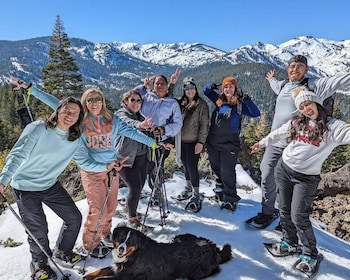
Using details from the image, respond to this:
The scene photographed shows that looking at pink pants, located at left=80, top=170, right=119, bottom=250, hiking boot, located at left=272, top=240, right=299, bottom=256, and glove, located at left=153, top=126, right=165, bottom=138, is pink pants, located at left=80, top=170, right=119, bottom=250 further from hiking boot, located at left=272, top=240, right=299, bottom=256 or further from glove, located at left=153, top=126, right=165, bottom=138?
hiking boot, located at left=272, top=240, right=299, bottom=256

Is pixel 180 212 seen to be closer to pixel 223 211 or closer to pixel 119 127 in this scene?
pixel 223 211

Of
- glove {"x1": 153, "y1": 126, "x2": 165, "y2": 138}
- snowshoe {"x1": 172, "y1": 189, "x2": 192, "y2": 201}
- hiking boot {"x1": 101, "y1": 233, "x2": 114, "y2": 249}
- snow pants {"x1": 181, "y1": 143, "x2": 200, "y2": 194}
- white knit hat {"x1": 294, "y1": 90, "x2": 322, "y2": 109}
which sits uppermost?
white knit hat {"x1": 294, "y1": 90, "x2": 322, "y2": 109}

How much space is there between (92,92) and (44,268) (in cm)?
243

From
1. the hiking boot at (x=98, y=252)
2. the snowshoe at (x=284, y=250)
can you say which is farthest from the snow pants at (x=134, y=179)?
the snowshoe at (x=284, y=250)

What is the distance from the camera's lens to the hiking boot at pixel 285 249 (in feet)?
15.4

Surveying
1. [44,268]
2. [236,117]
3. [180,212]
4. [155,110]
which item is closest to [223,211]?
[180,212]

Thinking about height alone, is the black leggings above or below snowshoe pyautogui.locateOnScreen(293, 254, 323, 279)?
above

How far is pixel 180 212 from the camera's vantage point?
6367 millimetres

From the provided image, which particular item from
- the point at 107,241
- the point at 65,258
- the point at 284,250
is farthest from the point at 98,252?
the point at 284,250

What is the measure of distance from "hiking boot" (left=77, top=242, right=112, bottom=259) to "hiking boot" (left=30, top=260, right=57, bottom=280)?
61 centimetres

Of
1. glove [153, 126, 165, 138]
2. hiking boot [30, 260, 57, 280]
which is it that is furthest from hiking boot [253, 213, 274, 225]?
hiking boot [30, 260, 57, 280]

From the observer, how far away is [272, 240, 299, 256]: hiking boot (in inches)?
185

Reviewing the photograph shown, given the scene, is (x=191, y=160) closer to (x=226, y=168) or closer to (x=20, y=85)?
(x=226, y=168)

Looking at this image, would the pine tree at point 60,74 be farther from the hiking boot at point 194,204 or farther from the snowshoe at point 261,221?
the snowshoe at point 261,221
